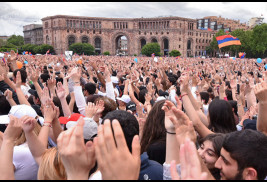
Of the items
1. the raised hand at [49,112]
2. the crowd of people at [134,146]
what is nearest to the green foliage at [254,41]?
the crowd of people at [134,146]

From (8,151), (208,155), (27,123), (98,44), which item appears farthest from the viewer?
(98,44)

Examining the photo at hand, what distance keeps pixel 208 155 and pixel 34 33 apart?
107966 mm

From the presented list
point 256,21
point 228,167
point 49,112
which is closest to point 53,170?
point 49,112

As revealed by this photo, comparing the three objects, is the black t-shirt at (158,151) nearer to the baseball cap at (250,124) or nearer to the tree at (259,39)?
the baseball cap at (250,124)

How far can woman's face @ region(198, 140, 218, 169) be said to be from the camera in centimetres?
245

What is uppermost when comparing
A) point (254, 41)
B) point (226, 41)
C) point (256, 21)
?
point (256, 21)

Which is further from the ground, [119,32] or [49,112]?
[119,32]

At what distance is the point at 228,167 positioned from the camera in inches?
80.9

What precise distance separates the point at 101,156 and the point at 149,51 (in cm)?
6353

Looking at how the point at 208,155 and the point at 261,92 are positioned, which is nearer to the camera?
the point at 208,155

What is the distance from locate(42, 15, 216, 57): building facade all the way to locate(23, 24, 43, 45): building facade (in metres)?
15.9

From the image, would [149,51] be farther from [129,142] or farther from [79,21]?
[129,142]

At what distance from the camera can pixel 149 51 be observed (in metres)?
63.8

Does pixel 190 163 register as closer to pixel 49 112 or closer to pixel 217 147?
pixel 217 147
